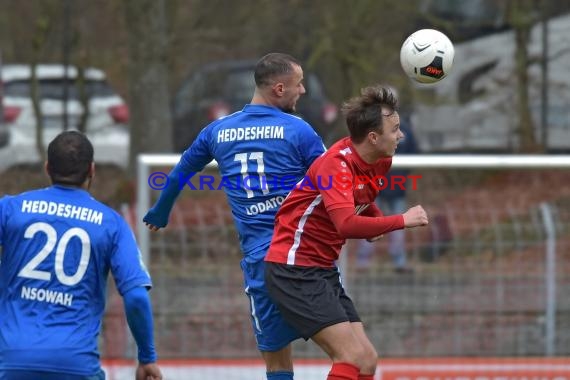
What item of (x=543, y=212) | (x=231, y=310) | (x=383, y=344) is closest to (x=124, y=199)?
(x=231, y=310)

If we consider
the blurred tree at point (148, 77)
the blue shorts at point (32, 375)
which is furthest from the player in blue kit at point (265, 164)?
the blurred tree at point (148, 77)

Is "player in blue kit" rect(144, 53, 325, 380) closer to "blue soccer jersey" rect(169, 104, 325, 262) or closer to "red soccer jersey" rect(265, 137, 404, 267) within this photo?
"blue soccer jersey" rect(169, 104, 325, 262)

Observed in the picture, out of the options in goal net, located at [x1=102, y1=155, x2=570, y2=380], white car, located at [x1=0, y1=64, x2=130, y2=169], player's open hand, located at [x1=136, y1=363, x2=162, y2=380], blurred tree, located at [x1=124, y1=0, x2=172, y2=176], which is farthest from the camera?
white car, located at [x1=0, y1=64, x2=130, y2=169]

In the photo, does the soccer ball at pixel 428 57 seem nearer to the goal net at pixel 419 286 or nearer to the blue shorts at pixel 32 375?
the goal net at pixel 419 286

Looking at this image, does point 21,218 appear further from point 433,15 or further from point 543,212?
point 433,15

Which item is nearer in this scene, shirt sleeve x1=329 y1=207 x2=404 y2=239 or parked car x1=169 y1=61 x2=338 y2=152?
shirt sleeve x1=329 y1=207 x2=404 y2=239

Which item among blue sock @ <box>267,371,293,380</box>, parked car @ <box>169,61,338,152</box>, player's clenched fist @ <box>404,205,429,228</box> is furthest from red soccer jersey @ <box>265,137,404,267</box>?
parked car @ <box>169,61,338,152</box>

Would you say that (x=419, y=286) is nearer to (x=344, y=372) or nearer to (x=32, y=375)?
(x=344, y=372)

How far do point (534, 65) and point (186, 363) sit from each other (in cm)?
682

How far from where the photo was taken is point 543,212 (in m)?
9.05

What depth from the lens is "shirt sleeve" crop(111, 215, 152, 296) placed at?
4.77m

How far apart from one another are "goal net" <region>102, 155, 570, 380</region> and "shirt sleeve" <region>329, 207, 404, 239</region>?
11.6 feet

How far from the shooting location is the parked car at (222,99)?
13562 mm

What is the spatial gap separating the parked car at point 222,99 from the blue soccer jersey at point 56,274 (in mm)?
8617
